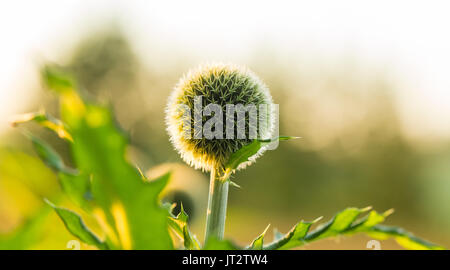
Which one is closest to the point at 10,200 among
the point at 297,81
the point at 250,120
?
the point at 250,120

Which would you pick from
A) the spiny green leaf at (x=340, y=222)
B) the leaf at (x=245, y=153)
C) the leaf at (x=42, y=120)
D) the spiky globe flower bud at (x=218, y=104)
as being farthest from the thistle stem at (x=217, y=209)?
the leaf at (x=42, y=120)

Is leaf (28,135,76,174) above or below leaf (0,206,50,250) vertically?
above

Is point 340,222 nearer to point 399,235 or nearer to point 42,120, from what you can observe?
point 399,235

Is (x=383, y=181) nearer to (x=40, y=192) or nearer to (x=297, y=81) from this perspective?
(x=297, y=81)

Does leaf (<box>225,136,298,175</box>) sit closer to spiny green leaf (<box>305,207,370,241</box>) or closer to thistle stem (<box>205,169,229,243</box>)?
thistle stem (<box>205,169,229,243</box>)

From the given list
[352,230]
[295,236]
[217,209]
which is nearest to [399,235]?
[352,230]

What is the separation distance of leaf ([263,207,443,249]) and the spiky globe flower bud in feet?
2.01

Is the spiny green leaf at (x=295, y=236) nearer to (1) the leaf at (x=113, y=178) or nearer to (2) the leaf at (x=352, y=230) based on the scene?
(2) the leaf at (x=352, y=230)

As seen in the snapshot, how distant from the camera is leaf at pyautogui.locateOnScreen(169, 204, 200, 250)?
3.22ft

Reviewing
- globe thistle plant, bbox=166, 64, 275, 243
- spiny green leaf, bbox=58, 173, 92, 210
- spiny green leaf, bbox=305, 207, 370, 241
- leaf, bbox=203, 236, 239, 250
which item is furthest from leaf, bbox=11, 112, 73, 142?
globe thistle plant, bbox=166, 64, 275, 243

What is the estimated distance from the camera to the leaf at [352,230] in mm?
935

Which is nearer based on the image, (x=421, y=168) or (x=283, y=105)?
(x=283, y=105)

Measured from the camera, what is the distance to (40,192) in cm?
46

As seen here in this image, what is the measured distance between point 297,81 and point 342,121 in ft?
16.2
